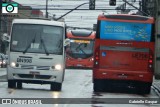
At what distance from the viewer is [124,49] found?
23672mm

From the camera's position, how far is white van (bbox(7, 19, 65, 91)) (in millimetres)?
22828

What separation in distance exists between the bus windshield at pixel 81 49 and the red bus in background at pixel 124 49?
2687cm

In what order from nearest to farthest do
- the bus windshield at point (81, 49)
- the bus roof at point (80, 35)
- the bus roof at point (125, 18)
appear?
the bus roof at point (125, 18) < the bus roof at point (80, 35) < the bus windshield at point (81, 49)

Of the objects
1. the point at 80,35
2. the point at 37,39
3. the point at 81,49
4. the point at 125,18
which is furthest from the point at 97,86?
the point at 81,49

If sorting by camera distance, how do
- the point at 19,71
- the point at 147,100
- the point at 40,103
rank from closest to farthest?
the point at 40,103
the point at 147,100
the point at 19,71

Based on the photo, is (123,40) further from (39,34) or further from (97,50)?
(39,34)

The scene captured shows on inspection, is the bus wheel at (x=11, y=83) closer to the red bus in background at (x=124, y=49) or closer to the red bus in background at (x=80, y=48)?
the red bus in background at (x=124, y=49)

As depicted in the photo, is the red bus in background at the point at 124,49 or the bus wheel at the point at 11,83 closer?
the bus wheel at the point at 11,83

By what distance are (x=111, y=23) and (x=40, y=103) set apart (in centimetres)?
731

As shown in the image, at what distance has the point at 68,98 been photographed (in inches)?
767

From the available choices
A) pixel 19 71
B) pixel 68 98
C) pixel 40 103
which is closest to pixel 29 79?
pixel 19 71

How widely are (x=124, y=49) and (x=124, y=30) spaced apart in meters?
0.77

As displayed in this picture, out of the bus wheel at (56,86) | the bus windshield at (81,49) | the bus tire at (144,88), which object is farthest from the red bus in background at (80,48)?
the bus wheel at (56,86)

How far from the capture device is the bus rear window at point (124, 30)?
23656 millimetres
